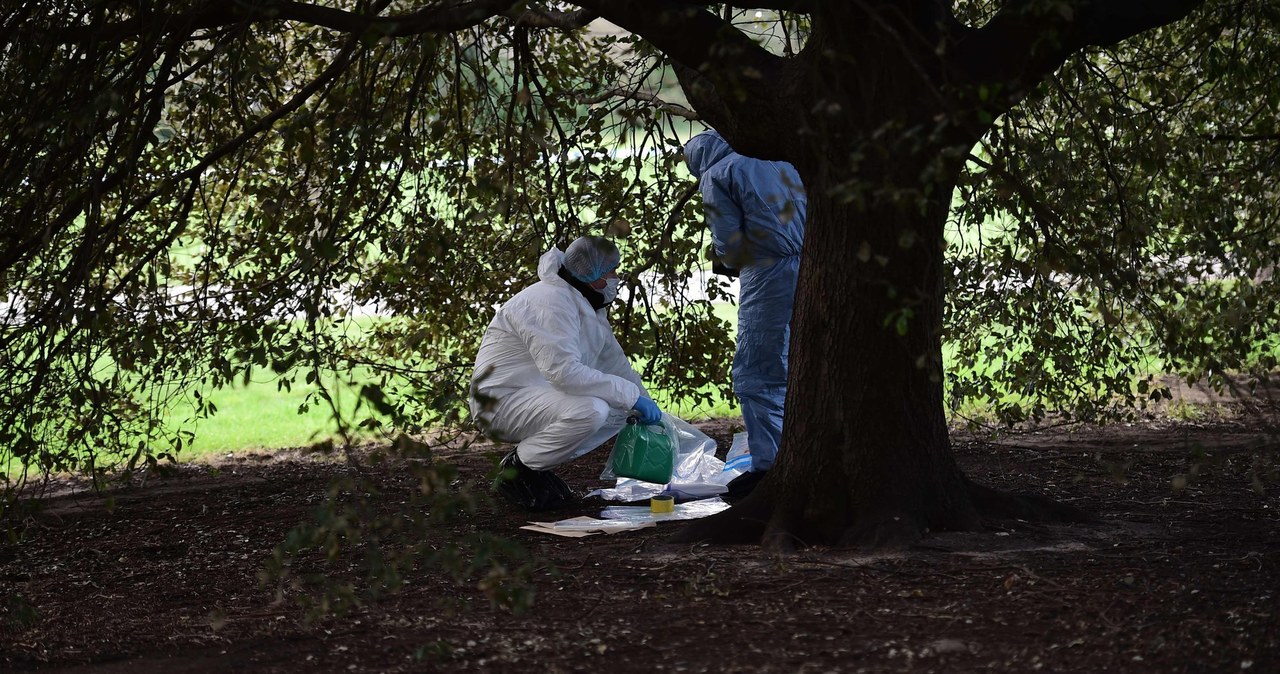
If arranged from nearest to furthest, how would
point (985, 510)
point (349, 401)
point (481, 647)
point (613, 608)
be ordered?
point (481, 647)
point (613, 608)
point (985, 510)
point (349, 401)

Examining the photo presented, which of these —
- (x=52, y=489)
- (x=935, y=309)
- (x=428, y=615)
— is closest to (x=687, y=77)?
(x=935, y=309)

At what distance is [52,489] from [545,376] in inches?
134

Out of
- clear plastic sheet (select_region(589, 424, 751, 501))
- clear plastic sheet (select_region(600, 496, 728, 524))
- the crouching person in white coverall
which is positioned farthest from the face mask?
clear plastic sheet (select_region(600, 496, 728, 524))

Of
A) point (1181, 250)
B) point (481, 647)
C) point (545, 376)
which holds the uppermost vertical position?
point (1181, 250)

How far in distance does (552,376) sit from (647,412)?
0.45 meters

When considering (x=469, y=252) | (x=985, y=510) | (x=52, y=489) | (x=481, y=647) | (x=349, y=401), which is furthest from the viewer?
(x=349, y=401)

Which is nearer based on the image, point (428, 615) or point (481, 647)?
point (481, 647)

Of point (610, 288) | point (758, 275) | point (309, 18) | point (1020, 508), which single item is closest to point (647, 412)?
point (610, 288)

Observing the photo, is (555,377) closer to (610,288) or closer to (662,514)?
(610,288)

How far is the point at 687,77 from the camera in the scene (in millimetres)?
4496

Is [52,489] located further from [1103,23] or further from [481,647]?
[1103,23]

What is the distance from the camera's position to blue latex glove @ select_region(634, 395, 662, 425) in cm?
553

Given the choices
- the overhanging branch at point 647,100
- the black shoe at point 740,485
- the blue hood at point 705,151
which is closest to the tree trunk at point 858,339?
the black shoe at point 740,485

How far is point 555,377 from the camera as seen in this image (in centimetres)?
545
